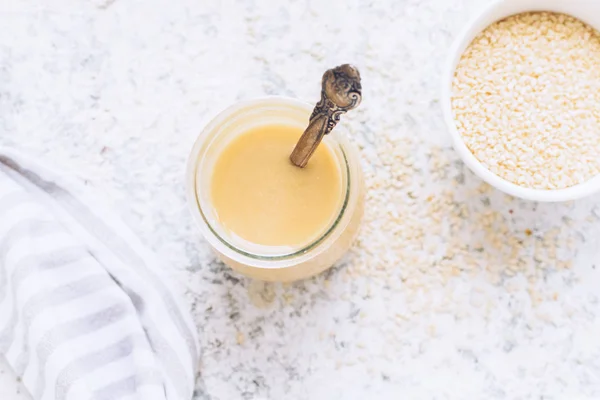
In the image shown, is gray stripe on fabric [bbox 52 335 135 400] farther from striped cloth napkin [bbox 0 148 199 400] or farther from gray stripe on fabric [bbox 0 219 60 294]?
gray stripe on fabric [bbox 0 219 60 294]

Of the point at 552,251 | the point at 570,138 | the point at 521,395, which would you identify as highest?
the point at 570,138

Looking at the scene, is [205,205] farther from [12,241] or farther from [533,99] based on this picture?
[533,99]

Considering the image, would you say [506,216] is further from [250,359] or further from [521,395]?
[250,359]

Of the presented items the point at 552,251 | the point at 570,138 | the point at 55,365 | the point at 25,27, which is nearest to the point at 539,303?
the point at 552,251

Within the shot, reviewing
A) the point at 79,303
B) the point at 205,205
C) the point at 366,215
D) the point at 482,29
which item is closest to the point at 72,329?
the point at 79,303

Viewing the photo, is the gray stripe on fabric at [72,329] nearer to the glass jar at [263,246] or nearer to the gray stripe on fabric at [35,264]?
the gray stripe on fabric at [35,264]

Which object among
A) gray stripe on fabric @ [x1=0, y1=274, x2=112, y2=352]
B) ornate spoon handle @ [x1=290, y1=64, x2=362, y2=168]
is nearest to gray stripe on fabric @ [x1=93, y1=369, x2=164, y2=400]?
gray stripe on fabric @ [x1=0, y1=274, x2=112, y2=352]

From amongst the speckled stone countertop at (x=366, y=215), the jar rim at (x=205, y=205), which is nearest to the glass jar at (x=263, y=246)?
the jar rim at (x=205, y=205)
